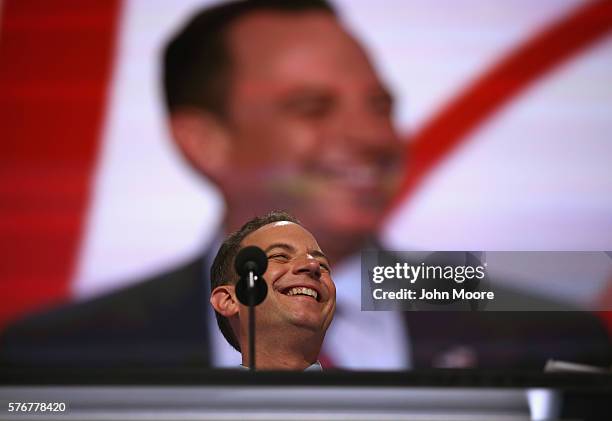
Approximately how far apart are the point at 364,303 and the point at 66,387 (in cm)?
207

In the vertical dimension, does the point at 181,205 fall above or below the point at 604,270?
above

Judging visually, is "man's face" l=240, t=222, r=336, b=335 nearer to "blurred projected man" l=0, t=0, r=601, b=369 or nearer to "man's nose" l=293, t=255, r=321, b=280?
"man's nose" l=293, t=255, r=321, b=280

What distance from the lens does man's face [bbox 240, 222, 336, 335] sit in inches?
78.1

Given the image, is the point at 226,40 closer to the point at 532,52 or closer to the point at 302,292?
the point at 532,52

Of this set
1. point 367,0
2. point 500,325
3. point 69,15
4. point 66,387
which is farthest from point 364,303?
point 66,387

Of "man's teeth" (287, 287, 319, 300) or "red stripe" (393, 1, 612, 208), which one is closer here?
"man's teeth" (287, 287, 319, 300)

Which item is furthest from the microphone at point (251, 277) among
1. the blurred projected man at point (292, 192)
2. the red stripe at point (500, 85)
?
the red stripe at point (500, 85)

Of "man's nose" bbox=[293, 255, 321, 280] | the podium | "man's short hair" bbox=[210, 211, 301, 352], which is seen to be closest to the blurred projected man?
"man's short hair" bbox=[210, 211, 301, 352]

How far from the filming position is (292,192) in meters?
3.30

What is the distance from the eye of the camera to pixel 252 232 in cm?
215

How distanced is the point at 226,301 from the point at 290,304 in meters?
0.19

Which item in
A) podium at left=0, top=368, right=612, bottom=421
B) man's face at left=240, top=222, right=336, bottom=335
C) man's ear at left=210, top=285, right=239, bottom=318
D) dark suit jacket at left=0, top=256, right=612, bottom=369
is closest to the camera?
podium at left=0, top=368, right=612, bottom=421

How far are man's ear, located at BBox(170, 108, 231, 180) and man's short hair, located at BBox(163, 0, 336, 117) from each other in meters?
0.06

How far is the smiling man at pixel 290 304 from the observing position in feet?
6.52
